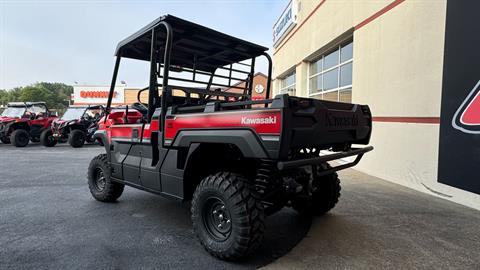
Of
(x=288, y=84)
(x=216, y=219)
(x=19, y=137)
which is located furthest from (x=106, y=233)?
(x=288, y=84)

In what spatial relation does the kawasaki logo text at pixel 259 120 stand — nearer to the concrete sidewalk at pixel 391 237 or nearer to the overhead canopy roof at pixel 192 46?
the concrete sidewalk at pixel 391 237

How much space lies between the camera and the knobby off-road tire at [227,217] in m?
2.62

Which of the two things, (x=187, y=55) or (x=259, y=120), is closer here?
(x=259, y=120)

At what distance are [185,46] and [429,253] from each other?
3.81 meters

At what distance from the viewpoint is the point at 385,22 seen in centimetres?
654

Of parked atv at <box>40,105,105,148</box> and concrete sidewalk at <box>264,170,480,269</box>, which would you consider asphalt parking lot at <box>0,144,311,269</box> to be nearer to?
concrete sidewalk at <box>264,170,480,269</box>

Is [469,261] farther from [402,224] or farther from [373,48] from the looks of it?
[373,48]

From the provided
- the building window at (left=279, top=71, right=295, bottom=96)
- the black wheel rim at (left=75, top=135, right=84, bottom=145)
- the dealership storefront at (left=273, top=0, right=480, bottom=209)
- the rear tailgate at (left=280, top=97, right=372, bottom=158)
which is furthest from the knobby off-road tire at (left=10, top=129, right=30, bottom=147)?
the rear tailgate at (left=280, top=97, right=372, bottom=158)

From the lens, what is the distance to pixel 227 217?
9.27 feet

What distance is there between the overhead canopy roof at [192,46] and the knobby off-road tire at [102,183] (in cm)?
168

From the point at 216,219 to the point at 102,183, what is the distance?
270cm

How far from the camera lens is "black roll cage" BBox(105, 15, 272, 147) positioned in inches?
135

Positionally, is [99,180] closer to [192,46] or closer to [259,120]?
[192,46]

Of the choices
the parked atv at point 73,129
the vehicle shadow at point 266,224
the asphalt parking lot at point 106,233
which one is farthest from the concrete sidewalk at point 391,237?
the parked atv at point 73,129
